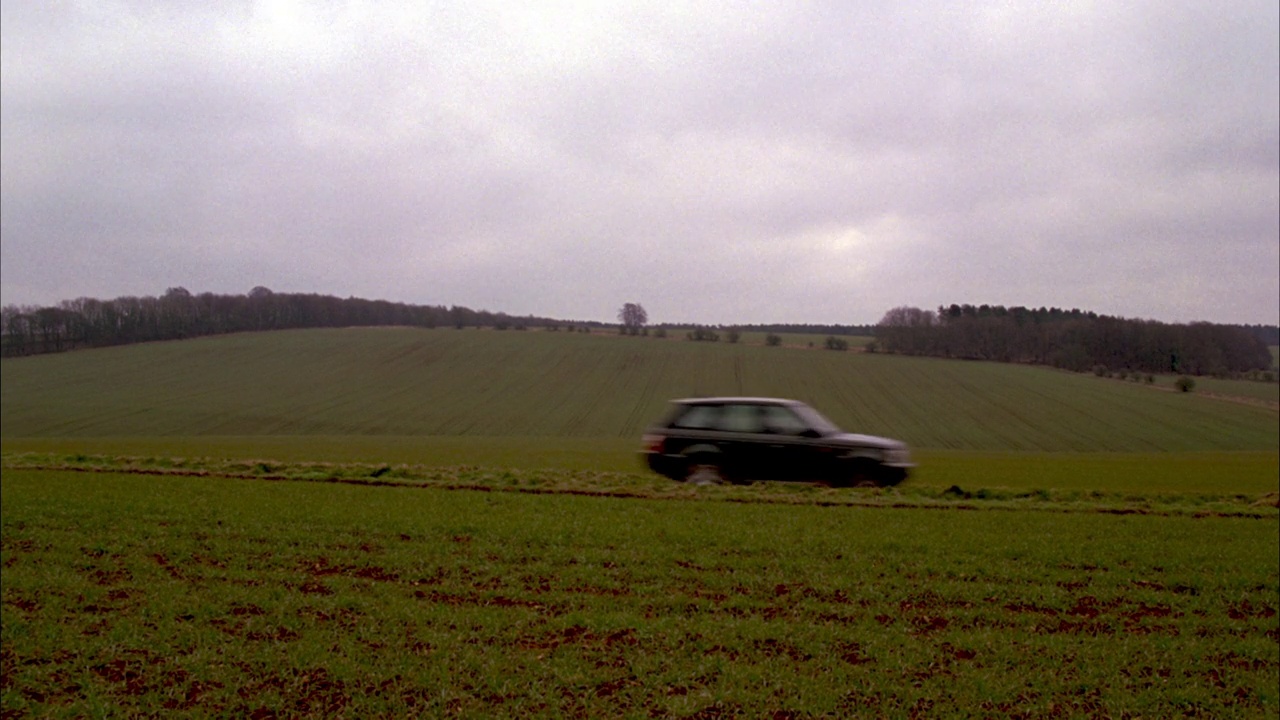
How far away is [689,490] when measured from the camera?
1316cm

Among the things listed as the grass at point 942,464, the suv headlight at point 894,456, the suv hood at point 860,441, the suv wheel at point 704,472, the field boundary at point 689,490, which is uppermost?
the suv hood at point 860,441

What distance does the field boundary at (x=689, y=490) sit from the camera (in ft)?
39.4

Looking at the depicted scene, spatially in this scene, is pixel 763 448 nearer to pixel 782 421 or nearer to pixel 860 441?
pixel 782 421

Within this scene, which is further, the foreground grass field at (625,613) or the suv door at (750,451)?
the suv door at (750,451)

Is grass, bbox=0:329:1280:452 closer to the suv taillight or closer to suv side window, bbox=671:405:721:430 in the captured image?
suv side window, bbox=671:405:721:430

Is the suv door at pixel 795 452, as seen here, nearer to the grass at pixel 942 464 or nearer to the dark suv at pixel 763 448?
the dark suv at pixel 763 448

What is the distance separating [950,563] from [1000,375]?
2218 inches

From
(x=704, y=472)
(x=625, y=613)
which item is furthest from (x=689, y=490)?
(x=625, y=613)

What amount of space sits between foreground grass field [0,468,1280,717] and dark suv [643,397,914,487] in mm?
3588

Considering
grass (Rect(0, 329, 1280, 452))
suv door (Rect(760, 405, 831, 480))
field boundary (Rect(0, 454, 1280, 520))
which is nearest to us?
field boundary (Rect(0, 454, 1280, 520))

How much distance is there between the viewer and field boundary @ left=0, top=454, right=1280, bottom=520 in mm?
12008

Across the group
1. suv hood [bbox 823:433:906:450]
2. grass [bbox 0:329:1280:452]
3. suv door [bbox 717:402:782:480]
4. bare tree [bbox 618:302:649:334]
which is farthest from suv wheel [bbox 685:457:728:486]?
bare tree [bbox 618:302:649:334]

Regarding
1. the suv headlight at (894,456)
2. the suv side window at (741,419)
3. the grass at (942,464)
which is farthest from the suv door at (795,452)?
the grass at (942,464)

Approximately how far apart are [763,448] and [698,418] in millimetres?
1334
